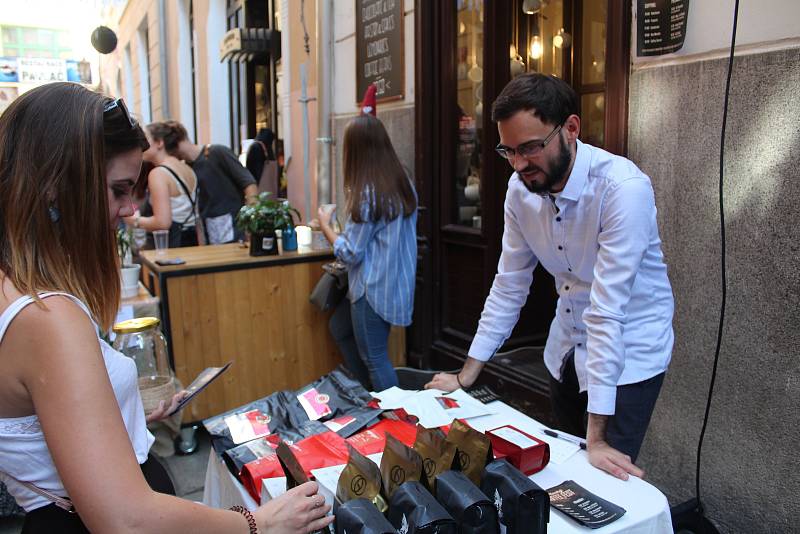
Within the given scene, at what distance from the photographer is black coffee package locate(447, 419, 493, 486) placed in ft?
4.46

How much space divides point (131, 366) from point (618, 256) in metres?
1.28

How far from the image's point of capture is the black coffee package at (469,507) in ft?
3.85

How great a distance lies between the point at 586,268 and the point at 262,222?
8.55 feet

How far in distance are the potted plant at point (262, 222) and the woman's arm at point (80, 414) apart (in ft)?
10.2

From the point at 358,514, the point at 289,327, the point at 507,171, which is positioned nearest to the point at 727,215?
the point at 507,171

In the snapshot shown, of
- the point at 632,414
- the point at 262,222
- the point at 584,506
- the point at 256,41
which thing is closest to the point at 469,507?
A: the point at 584,506

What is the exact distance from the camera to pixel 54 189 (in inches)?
42.8

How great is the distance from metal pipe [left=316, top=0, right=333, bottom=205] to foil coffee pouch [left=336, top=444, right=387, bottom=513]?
4.61 meters

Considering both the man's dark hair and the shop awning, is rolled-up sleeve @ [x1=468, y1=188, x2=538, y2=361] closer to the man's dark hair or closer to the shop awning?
the man's dark hair

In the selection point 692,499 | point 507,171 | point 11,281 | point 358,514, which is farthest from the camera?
point 507,171

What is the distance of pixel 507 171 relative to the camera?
13.3 ft

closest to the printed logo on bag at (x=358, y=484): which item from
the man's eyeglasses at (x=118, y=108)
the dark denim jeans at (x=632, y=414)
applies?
the man's eyeglasses at (x=118, y=108)

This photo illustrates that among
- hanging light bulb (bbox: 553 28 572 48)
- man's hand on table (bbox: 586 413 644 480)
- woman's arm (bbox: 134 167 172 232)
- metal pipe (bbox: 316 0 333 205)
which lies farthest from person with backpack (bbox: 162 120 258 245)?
man's hand on table (bbox: 586 413 644 480)

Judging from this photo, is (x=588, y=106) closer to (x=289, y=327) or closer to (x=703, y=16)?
(x=703, y=16)
